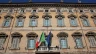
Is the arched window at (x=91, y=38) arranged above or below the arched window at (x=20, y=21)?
below

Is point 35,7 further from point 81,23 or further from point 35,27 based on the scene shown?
point 81,23

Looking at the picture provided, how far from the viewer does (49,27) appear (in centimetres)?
1992

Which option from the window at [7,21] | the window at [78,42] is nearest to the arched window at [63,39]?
the window at [78,42]

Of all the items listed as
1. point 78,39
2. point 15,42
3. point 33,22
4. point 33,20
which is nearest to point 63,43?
point 78,39

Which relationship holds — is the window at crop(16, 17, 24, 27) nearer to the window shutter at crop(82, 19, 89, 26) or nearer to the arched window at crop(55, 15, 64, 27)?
the arched window at crop(55, 15, 64, 27)

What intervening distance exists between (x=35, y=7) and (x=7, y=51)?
797 centimetres

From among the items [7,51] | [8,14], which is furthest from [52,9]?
[7,51]

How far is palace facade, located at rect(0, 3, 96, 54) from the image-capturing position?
17.7 m

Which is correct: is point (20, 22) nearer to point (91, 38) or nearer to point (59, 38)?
point (59, 38)

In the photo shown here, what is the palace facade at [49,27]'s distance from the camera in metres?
17.7

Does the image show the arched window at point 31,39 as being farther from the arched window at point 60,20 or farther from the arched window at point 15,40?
the arched window at point 60,20

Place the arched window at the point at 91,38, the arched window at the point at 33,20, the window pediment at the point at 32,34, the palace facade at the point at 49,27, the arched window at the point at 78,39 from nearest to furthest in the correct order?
the palace facade at the point at 49,27 < the arched window at the point at 78,39 < the arched window at the point at 91,38 < the window pediment at the point at 32,34 < the arched window at the point at 33,20

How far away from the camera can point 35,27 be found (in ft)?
65.3

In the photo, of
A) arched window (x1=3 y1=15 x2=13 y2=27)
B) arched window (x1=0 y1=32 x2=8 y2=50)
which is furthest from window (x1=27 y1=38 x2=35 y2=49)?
arched window (x1=3 y1=15 x2=13 y2=27)
